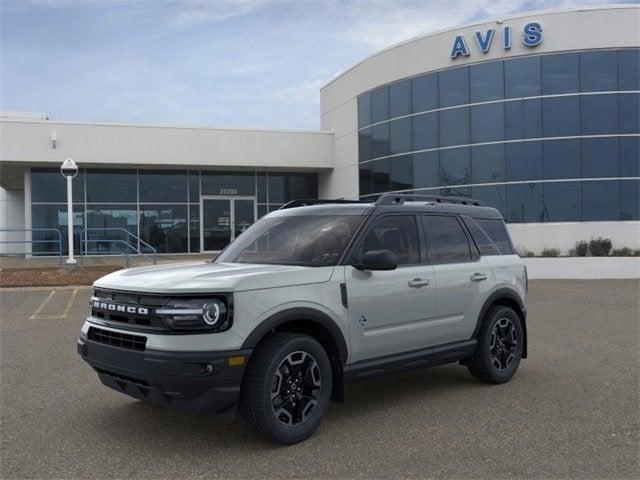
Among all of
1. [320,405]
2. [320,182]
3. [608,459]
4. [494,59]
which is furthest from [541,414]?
[320,182]

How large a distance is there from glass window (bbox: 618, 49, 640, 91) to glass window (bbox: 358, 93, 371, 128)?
9.72 meters

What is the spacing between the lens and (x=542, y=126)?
71.9 feet

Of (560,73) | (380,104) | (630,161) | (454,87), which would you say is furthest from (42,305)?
(630,161)

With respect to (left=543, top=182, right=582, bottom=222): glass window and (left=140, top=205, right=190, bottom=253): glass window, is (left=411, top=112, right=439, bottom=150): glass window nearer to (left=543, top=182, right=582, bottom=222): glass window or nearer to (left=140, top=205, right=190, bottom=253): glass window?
(left=543, top=182, right=582, bottom=222): glass window

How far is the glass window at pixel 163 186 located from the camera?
2684cm

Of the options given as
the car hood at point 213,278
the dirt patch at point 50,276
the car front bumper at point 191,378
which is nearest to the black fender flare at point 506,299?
the car hood at point 213,278

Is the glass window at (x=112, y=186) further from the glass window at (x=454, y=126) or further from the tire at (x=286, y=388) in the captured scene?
the tire at (x=286, y=388)

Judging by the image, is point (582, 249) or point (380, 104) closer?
point (582, 249)

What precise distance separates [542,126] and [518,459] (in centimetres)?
1946

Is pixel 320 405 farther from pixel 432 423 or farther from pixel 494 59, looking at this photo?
pixel 494 59

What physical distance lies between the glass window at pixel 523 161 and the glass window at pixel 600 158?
1489 millimetres

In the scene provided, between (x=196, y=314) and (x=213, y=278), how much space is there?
33 centimetres

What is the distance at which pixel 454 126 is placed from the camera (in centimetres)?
2344

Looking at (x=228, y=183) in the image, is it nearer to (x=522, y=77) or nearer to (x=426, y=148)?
(x=426, y=148)
